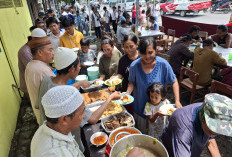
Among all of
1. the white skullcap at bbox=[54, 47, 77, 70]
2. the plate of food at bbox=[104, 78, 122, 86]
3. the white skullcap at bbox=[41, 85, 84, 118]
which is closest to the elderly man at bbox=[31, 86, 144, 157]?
the white skullcap at bbox=[41, 85, 84, 118]

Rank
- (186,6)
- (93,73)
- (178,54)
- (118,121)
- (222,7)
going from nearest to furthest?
1. (118,121)
2. (93,73)
3. (178,54)
4. (186,6)
5. (222,7)

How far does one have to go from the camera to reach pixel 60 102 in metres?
1.03

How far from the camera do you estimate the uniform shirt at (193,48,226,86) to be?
357 cm

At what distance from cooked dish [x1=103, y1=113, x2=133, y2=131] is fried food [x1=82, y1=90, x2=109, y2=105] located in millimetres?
560

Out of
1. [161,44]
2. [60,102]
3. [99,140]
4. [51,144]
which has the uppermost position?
[60,102]

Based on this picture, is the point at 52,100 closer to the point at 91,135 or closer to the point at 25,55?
the point at 91,135

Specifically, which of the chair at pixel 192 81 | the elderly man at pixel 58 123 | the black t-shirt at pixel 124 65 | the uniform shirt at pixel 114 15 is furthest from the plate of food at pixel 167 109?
the uniform shirt at pixel 114 15

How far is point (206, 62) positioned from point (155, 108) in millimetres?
2410

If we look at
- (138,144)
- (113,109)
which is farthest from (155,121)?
(138,144)

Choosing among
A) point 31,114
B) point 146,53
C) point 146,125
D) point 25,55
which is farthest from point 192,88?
point 31,114

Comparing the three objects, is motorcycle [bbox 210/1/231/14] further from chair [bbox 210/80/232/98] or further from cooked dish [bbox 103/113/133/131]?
cooked dish [bbox 103/113/133/131]

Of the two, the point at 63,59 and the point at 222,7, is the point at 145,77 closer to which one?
the point at 63,59

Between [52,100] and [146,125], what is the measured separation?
1728 mm

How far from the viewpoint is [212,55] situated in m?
3.58
